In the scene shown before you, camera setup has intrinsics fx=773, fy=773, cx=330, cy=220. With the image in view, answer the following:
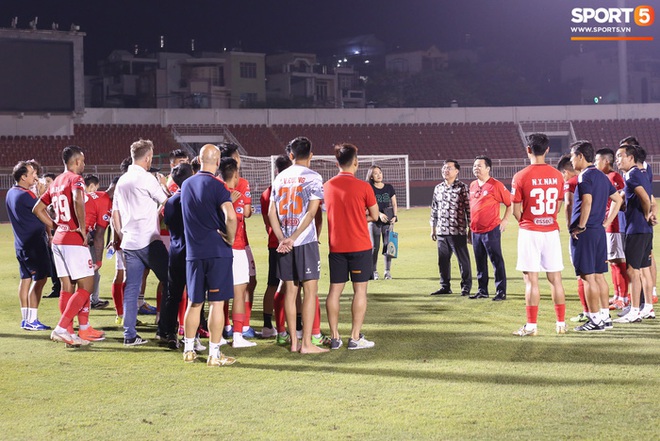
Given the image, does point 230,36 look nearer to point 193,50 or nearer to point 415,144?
point 193,50

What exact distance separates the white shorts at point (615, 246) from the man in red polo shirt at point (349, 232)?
11.8 feet

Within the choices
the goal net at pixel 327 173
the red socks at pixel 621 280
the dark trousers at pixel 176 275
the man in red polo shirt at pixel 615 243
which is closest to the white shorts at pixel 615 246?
the man in red polo shirt at pixel 615 243

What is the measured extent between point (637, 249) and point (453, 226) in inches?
128

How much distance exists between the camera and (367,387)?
6.45m

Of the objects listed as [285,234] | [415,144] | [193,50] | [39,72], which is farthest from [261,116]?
[285,234]

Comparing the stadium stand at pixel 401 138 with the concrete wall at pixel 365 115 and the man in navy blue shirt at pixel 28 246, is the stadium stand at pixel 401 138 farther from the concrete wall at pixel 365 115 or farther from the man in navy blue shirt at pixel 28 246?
the man in navy blue shirt at pixel 28 246

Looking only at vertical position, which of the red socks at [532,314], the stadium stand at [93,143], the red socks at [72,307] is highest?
the stadium stand at [93,143]

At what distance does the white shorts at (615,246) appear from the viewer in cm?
969

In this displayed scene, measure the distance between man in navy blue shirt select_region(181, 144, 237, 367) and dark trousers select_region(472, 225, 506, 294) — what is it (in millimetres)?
5174

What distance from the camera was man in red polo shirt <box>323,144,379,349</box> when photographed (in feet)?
25.9

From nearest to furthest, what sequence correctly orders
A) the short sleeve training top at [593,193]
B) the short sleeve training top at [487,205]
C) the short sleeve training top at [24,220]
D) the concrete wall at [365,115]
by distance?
the short sleeve training top at [593,193], the short sleeve training top at [24,220], the short sleeve training top at [487,205], the concrete wall at [365,115]

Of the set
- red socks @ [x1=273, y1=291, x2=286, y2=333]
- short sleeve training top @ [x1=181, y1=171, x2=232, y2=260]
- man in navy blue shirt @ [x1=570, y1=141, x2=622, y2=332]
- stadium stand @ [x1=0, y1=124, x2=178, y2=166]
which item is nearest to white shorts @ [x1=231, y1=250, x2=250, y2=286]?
red socks @ [x1=273, y1=291, x2=286, y2=333]

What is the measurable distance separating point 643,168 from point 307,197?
184 inches

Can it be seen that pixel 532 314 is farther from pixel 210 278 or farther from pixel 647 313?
pixel 210 278
